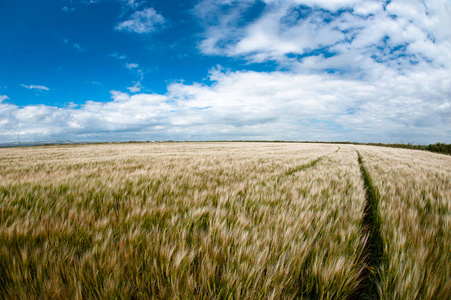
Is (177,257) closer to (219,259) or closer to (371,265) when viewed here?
(219,259)

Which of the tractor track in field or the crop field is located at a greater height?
the crop field

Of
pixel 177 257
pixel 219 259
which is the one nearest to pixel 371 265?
pixel 219 259

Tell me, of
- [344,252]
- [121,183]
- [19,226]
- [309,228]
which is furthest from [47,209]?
[344,252]

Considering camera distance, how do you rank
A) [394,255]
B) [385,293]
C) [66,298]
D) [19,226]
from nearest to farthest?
[66,298] < [385,293] < [394,255] < [19,226]

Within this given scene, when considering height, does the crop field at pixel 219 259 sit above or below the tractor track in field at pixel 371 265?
above

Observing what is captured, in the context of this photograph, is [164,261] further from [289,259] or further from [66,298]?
[289,259]

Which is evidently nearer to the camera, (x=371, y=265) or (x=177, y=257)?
(x=177, y=257)

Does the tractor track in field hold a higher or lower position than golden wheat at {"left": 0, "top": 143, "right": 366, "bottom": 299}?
lower

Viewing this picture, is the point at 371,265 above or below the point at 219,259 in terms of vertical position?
below

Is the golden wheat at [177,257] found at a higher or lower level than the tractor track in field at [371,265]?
higher

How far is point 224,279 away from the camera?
3.36ft

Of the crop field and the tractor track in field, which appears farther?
the tractor track in field

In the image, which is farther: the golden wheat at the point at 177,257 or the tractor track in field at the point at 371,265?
the tractor track in field at the point at 371,265

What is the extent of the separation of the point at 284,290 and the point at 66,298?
1.16 metres
